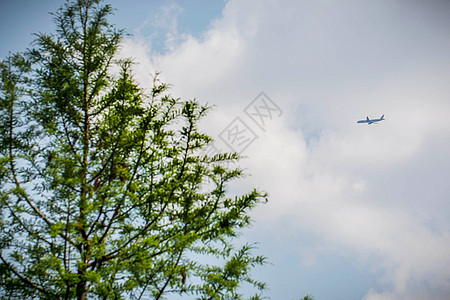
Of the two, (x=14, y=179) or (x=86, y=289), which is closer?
(x=86, y=289)

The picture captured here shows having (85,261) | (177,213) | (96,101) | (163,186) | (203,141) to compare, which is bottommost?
(85,261)

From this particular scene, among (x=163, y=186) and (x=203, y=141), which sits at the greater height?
(x=203, y=141)

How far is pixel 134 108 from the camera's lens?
3941 millimetres

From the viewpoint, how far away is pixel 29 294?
3471 mm

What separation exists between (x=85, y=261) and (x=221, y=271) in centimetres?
197

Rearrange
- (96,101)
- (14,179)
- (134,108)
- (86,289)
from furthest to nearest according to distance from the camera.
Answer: (96,101) < (134,108) < (14,179) < (86,289)

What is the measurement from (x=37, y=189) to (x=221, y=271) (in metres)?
3.02

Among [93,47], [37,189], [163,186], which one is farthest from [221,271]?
[93,47]

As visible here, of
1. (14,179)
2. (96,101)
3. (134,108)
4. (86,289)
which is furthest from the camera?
(96,101)

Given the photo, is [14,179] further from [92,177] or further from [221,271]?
[221,271]

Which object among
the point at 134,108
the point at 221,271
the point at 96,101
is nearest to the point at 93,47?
the point at 96,101

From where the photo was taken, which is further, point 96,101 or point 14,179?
point 96,101

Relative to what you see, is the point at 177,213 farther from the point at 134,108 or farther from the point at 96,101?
the point at 96,101

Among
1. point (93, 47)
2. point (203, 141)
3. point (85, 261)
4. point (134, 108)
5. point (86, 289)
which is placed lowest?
point (86, 289)
